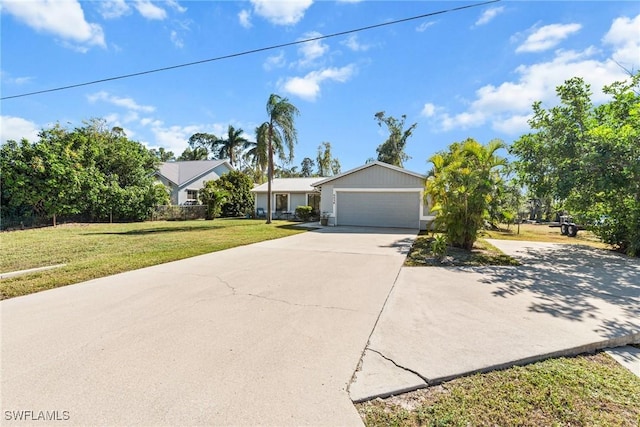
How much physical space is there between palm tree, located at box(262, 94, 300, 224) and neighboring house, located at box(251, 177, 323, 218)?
200 inches

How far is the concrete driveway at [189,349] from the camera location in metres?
2.09

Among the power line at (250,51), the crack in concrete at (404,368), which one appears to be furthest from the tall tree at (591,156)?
the crack in concrete at (404,368)

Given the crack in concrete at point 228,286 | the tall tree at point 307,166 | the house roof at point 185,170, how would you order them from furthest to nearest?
the tall tree at point 307,166
the house roof at point 185,170
the crack in concrete at point 228,286

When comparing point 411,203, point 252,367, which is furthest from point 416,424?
point 411,203

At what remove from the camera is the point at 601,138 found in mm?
7895

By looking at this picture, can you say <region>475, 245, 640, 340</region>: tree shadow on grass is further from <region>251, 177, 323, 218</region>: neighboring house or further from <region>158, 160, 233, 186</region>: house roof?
<region>158, 160, 233, 186</region>: house roof

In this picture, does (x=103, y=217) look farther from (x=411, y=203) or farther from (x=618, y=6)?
(x=618, y=6)

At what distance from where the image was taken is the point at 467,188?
916 cm

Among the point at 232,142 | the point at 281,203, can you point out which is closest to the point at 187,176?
the point at 232,142

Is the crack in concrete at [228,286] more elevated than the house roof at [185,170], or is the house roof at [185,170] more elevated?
the house roof at [185,170]

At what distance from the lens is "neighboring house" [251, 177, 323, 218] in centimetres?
2342
